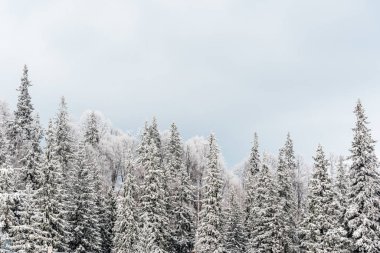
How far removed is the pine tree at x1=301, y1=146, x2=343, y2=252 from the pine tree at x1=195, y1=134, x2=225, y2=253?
9712 mm

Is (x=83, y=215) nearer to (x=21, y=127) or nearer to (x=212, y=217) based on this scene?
(x=212, y=217)

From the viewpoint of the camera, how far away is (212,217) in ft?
169

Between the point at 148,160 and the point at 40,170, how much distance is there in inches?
601

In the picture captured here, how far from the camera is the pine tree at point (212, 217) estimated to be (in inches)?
2004

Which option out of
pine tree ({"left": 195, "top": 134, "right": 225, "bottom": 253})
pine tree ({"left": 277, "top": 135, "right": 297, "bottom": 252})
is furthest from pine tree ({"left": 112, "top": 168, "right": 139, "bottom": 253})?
pine tree ({"left": 277, "top": 135, "right": 297, "bottom": 252})

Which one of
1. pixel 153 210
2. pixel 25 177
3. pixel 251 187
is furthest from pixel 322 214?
pixel 25 177

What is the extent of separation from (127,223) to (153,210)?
340cm

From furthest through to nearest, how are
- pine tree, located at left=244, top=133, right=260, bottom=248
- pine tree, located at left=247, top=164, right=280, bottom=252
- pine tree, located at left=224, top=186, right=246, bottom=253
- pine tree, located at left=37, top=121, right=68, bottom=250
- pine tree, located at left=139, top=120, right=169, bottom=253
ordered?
pine tree, located at left=244, top=133, right=260, bottom=248
pine tree, located at left=224, top=186, right=246, bottom=253
pine tree, located at left=139, top=120, right=169, bottom=253
pine tree, located at left=247, top=164, right=280, bottom=252
pine tree, located at left=37, top=121, right=68, bottom=250

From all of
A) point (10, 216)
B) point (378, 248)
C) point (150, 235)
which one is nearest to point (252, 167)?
point (150, 235)

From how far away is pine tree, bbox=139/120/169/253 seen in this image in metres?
51.8

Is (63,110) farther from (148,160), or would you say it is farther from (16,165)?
(148,160)

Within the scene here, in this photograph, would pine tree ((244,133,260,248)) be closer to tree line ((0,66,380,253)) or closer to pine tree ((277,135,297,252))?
tree line ((0,66,380,253))

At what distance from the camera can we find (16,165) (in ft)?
196

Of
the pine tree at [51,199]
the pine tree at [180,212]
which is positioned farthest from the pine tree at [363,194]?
Answer: the pine tree at [51,199]
